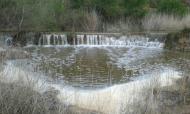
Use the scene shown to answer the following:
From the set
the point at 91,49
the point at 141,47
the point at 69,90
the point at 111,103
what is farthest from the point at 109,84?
the point at 141,47

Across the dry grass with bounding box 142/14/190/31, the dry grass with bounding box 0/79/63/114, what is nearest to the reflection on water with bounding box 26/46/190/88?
the dry grass with bounding box 142/14/190/31

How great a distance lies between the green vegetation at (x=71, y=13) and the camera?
993 inches

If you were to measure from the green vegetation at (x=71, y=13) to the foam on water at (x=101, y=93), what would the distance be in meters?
13.7

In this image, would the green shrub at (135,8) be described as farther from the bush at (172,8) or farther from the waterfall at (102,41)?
the waterfall at (102,41)

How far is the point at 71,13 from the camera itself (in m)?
27.1

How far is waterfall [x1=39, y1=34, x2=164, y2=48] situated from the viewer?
2342 cm

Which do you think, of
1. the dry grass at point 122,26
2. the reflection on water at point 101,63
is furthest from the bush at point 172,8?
the reflection on water at point 101,63

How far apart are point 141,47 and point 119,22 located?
15.0 ft

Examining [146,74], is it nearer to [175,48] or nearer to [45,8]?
[175,48]

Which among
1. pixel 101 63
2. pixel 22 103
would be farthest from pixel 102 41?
pixel 22 103

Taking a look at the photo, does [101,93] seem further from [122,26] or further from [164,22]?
[164,22]

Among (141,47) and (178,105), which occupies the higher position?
(178,105)

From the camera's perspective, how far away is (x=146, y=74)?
46.7 feet

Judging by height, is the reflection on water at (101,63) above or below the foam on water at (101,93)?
below
